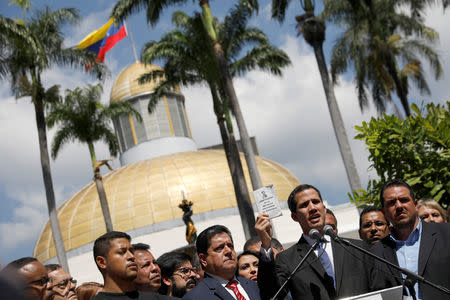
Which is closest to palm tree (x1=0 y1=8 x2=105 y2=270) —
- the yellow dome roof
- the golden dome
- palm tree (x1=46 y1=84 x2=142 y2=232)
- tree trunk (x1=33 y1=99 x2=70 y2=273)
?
tree trunk (x1=33 y1=99 x2=70 y2=273)

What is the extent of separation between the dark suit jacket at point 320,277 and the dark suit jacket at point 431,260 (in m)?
0.14

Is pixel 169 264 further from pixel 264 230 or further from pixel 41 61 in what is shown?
pixel 41 61

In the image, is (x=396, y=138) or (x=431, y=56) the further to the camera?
(x=431, y=56)

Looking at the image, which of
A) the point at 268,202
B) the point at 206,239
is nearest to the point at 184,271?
the point at 268,202

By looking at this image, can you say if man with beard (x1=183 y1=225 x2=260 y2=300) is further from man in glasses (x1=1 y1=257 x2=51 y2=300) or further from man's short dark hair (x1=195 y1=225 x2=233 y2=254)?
Result: man in glasses (x1=1 y1=257 x2=51 y2=300)

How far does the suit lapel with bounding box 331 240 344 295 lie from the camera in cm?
396

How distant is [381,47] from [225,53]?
750cm

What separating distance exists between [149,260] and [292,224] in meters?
33.3

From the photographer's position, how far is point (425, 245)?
4.12 m

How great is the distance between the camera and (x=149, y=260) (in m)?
5.53

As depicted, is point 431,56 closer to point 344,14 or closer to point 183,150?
point 344,14

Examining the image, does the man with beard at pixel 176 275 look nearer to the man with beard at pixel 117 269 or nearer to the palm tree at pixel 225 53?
the man with beard at pixel 117 269

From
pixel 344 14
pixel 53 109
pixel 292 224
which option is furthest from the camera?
pixel 292 224

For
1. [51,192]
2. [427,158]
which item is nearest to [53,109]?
[51,192]
